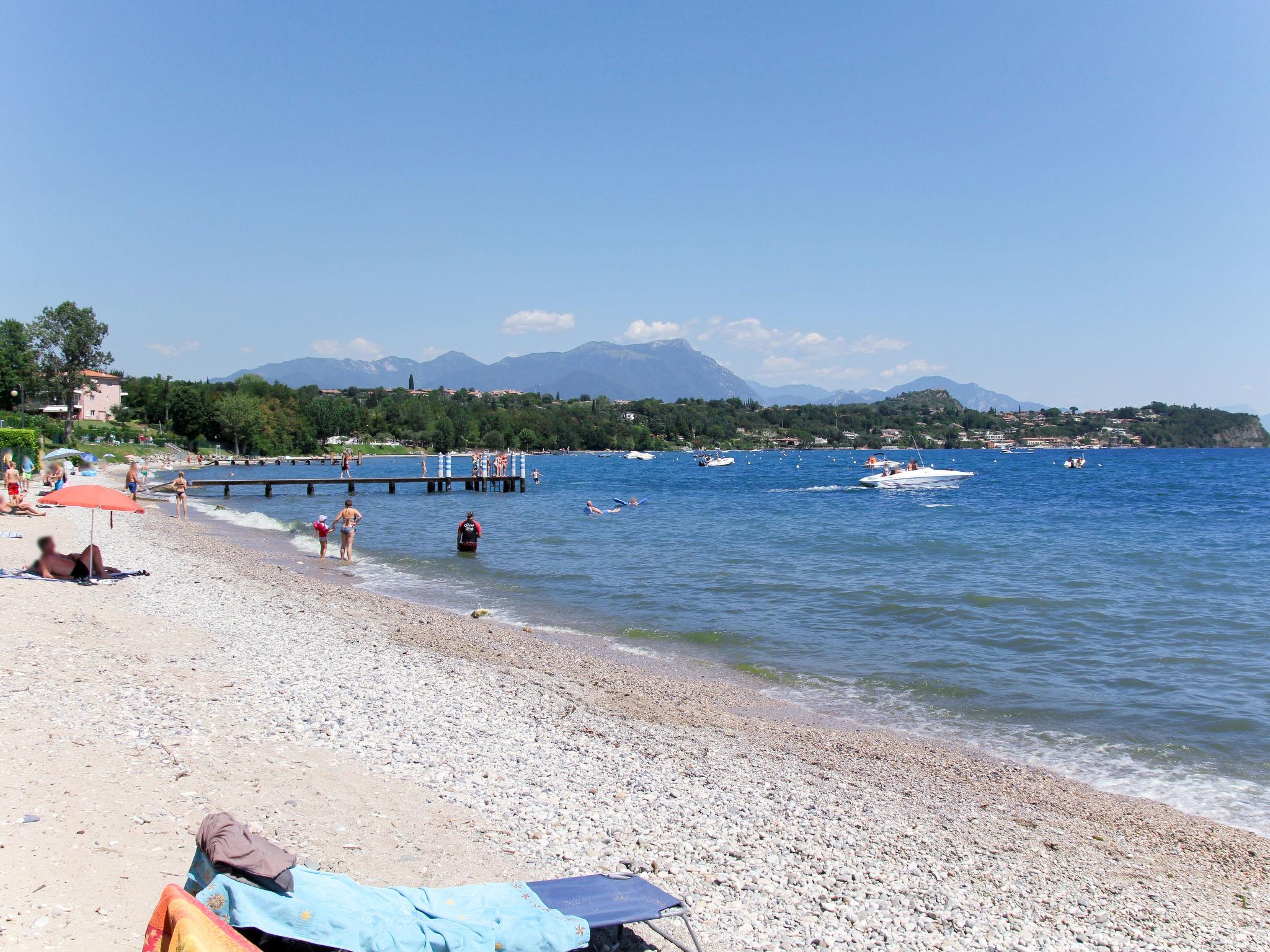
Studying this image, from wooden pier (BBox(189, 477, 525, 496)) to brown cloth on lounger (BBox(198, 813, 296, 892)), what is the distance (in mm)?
46788

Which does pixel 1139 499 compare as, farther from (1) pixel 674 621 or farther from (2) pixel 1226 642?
(1) pixel 674 621

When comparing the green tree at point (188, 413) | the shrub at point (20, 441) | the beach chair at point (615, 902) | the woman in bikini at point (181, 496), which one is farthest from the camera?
the green tree at point (188, 413)

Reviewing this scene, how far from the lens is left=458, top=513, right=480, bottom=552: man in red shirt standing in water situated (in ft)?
85.6

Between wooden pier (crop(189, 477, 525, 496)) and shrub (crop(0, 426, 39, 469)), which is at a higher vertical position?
shrub (crop(0, 426, 39, 469))

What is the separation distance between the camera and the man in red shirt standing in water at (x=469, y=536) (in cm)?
2609

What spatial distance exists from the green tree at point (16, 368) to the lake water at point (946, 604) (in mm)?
47702

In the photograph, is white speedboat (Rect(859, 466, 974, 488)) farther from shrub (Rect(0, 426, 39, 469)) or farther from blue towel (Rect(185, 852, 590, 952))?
blue towel (Rect(185, 852, 590, 952))

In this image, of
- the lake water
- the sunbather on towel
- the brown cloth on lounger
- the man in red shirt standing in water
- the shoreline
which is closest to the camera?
the brown cloth on lounger

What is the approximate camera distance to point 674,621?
16.3 metres

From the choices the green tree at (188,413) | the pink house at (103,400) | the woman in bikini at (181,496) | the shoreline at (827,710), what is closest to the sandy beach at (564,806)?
the shoreline at (827,710)

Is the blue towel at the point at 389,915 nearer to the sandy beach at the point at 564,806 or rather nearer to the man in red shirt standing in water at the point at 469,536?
the sandy beach at the point at 564,806

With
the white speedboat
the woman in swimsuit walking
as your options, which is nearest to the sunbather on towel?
the woman in swimsuit walking

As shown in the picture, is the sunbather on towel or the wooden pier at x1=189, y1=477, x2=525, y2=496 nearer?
the sunbather on towel

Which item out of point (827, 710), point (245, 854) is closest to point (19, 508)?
point (827, 710)
